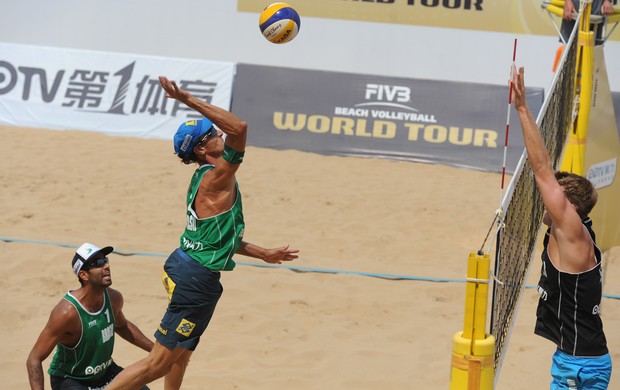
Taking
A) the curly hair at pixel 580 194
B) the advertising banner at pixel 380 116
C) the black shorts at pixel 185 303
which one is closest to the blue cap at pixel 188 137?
the black shorts at pixel 185 303

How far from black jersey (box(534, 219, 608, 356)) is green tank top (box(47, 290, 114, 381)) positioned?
242 centimetres

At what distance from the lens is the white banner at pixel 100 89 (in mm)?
13727

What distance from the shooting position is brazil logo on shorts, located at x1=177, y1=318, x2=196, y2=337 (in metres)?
5.07

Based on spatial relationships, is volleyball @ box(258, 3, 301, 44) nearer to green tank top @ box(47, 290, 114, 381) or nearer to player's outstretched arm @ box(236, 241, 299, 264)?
player's outstretched arm @ box(236, 241, 299, 264)

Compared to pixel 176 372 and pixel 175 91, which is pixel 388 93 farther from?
pixel 175 91

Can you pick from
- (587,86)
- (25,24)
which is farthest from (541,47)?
(25,24)

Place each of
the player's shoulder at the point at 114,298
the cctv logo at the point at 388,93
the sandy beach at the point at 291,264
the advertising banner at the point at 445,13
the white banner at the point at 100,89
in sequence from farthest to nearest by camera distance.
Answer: the advertising banner at the point at 445,13 < the white banner at the point at 100,89 < the cctv logo at the point at 388,93 < the sandy beach at the point at 291,264 < the player's shoulder at the point at 114,298

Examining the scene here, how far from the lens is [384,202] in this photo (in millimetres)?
11117

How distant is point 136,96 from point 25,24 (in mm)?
3342

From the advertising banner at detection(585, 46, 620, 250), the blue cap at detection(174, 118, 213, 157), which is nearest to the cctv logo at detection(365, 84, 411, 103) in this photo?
the advertising banner at detection(585, 46, 620, 250)

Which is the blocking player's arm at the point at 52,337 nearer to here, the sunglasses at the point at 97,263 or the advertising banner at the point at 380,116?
the sunglasses at the point at 97,263

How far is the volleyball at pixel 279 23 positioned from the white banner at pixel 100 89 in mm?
7593

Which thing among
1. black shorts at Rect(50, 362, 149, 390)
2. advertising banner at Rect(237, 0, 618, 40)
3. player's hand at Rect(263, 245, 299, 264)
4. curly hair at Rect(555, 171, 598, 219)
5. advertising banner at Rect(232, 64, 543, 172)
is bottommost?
black shorts at Rect(50, 362, 149, 390)

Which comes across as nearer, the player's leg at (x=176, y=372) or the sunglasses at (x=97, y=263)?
the sunglasses at (x=97, y=263)
